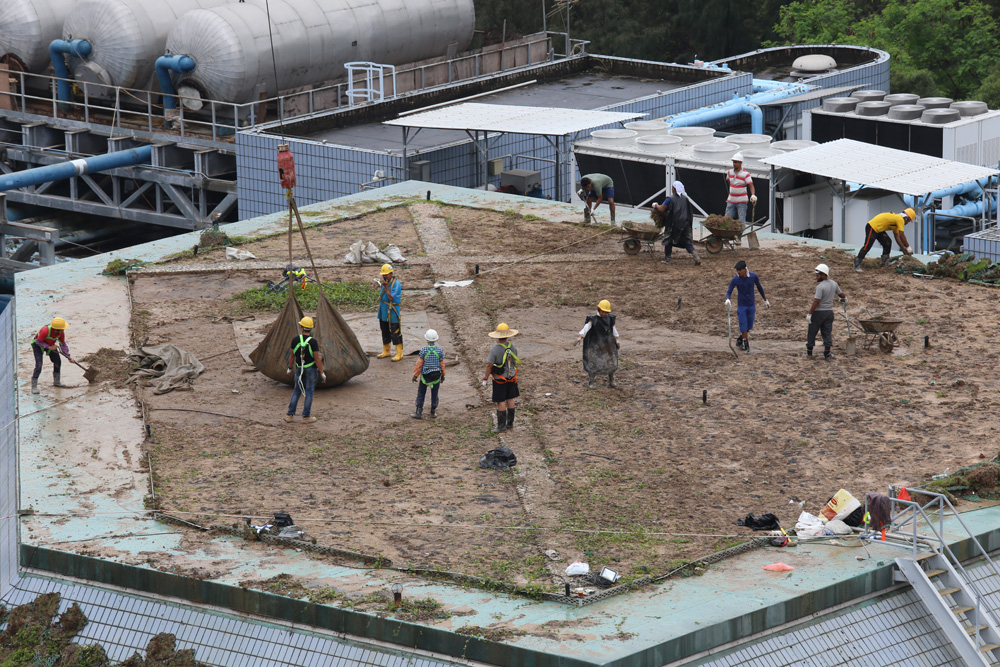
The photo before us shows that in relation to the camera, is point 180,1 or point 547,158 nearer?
point 547,158

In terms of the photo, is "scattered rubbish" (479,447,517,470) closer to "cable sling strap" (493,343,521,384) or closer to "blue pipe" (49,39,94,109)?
"cable sling strap" (493,343,521,384)

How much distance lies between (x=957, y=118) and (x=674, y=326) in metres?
14.0

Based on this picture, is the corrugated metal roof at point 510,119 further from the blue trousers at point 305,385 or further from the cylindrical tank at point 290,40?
the blue trousers at point 305,385

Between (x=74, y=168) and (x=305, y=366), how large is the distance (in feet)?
72.9

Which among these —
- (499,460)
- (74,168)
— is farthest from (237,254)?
(74,168)

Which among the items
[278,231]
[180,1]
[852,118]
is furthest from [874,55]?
[278,231]

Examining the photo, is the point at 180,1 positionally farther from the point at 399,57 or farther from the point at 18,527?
the point at 18,527

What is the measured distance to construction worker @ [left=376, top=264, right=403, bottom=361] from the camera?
2184 centimetres

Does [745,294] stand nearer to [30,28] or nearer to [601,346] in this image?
[601,346]

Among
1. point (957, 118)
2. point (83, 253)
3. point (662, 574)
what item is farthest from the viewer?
point (83, 253)

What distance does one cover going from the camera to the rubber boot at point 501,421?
62.7 ft

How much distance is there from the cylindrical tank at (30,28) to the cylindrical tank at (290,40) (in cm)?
567

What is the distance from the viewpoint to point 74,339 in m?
22.9

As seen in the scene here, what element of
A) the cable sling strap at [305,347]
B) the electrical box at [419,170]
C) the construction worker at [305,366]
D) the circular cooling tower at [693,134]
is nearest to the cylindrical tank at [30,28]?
the electrical box at [419,170]
